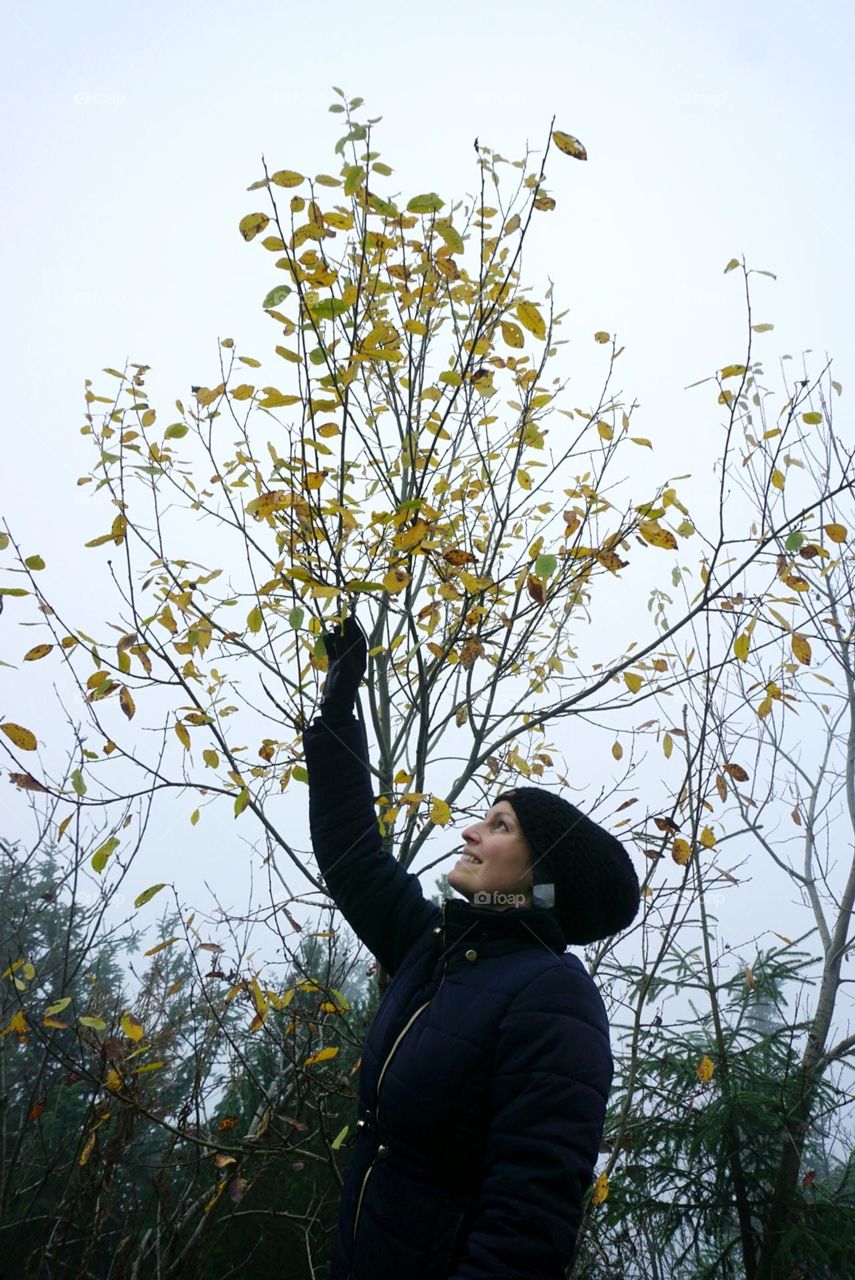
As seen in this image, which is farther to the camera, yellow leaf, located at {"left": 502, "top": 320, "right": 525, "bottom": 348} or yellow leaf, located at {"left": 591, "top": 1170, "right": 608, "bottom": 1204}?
yellow leaf, located at {"left": 591, "top": 1170, "right": 608, "bottom": 1204}

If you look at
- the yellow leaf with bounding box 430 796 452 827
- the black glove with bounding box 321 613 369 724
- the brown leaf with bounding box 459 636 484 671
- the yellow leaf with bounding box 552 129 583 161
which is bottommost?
the yellow leaf with bounding box 430 796 452 827

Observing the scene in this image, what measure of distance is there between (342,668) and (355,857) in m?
0.45

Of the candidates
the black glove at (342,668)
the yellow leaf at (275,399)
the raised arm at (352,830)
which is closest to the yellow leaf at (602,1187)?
the raised arm at (352,830)

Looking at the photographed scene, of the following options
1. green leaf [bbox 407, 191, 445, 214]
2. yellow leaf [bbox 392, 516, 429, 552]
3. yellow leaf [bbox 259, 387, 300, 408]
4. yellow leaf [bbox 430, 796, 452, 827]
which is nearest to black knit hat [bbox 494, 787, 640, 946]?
yellow leaf [bbox 430, 796, 452, 827]

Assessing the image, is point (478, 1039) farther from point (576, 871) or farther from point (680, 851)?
point (680, 851)

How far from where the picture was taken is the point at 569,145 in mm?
1997

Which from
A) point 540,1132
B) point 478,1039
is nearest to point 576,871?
point 478,1039

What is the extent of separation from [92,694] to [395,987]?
1297 millimetres

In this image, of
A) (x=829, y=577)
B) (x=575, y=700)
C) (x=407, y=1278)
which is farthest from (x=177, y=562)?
(x=829, y=577)

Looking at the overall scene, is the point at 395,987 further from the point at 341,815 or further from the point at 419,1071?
the point at 341,815

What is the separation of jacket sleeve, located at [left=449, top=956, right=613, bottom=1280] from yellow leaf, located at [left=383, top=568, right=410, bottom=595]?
0.93m

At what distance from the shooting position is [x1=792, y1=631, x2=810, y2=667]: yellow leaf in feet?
7.77

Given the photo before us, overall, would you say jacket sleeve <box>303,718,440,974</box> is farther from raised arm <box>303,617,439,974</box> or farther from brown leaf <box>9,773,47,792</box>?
brown leaf <box>9,773,47,792</box>

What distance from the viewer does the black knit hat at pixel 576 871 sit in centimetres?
173
